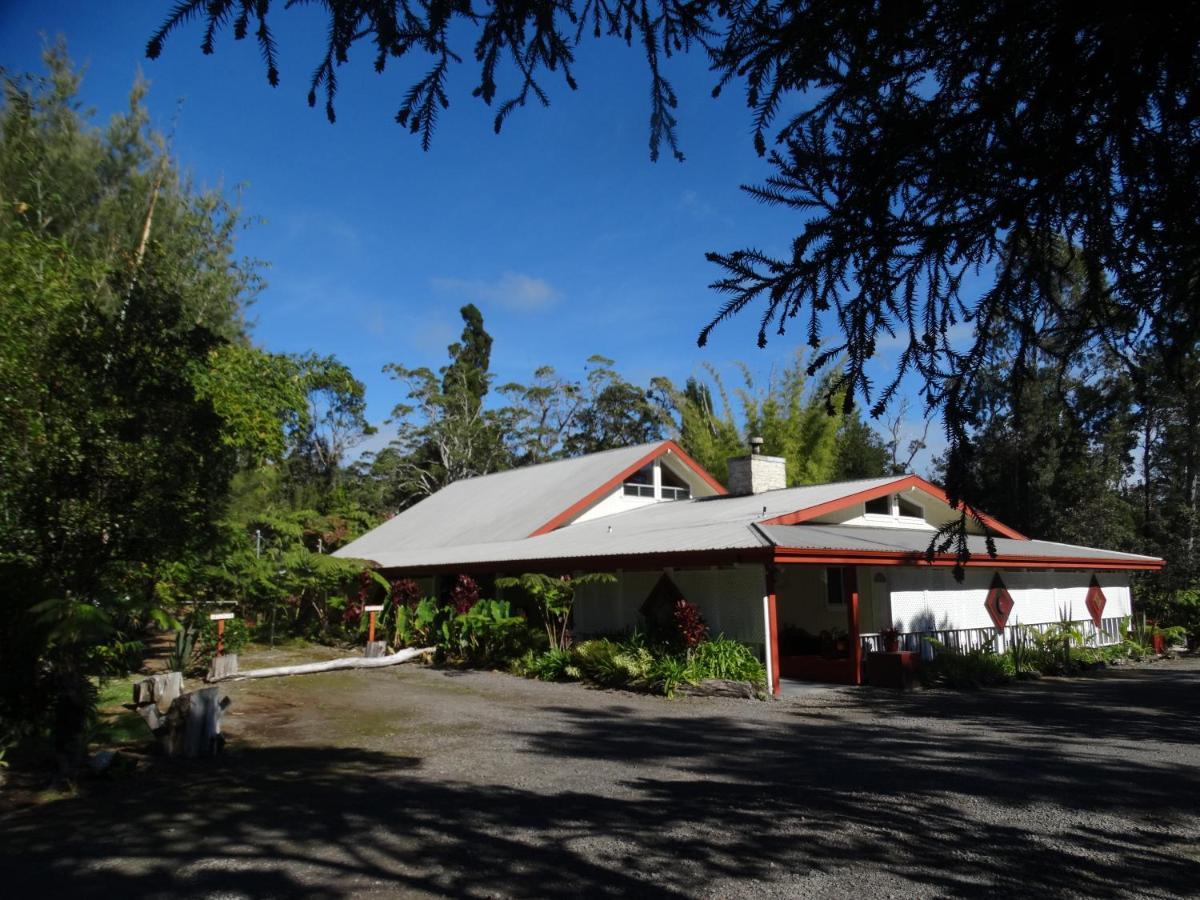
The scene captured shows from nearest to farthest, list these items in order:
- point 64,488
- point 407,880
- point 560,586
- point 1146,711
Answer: point 407,880 < point 64,488 < point 1146,711 < point 560,586

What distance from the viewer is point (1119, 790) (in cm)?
734

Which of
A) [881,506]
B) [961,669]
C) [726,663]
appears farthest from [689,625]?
[881,506]

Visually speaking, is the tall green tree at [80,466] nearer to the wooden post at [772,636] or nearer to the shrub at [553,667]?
the shrub at [553,667]

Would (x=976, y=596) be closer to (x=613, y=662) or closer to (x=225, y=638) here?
(x=613, y=662)

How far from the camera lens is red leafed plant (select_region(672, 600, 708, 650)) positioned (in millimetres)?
14555

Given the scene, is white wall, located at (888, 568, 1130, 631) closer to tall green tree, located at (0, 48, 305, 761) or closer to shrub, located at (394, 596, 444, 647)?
shrub, located at (394, 596, 444, 647)

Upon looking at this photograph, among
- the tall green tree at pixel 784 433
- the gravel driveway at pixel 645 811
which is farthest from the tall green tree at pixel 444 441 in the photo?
the gravel driveway at pixel 645 811

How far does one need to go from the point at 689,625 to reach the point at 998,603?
8.66 m

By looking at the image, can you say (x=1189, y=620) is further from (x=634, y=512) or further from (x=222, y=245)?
(x=222, y=245)

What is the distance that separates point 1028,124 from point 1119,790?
20.6 ft

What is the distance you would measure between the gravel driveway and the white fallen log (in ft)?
17.0

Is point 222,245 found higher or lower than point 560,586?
higher

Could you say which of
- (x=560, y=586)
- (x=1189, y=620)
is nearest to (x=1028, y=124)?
(x=560, y=586)

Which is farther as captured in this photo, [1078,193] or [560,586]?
[560,586]
